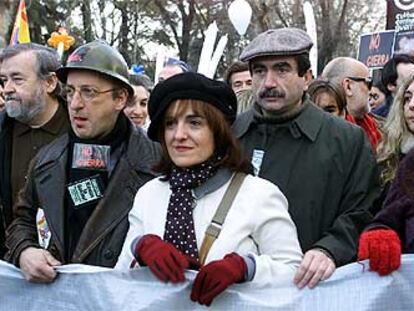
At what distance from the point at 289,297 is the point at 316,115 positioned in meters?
1.03

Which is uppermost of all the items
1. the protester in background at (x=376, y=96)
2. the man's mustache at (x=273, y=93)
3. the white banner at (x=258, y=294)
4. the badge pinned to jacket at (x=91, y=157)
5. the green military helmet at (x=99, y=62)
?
the green military helmet at (x=99, y=62)

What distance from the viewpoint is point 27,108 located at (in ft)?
14.6

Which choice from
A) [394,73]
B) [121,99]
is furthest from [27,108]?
[394,73]

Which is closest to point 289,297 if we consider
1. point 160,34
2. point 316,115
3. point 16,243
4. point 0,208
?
point 316,115

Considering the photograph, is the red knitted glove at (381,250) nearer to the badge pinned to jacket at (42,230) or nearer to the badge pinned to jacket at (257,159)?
the badge pinned to jacket at (257,159)

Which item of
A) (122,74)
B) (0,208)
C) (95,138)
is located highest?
(122,74)

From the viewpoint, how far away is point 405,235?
2998 millimetres

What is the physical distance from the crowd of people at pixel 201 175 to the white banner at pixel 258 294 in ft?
0.18

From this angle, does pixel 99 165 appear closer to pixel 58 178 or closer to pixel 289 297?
pixel 58 178

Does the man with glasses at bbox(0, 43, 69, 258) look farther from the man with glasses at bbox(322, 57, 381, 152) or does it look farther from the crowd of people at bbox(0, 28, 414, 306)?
the man with glasses at bbox(322, 57, 381, 152)

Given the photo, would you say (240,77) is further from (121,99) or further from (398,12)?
(398,12)

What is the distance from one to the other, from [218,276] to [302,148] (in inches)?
42.4

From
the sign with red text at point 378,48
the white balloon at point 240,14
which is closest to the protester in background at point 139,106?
the sign with red text at point 378,48

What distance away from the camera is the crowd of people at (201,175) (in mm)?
2838
